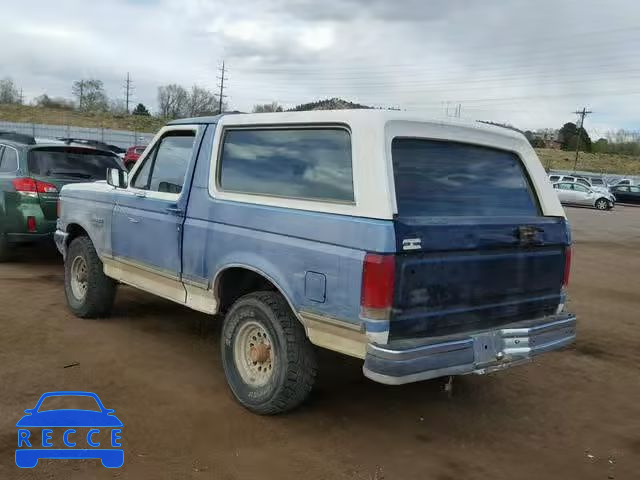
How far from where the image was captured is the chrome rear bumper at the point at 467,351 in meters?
3.31

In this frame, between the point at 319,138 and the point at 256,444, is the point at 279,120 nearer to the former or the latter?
the point at 319,138

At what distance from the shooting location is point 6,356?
492 centimetres

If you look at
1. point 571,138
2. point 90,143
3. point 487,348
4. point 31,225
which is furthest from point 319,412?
point 571,138

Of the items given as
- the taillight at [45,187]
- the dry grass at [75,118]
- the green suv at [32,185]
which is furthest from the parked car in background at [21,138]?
the dry grass at [75,118]

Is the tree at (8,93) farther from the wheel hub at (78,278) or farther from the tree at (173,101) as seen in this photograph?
the wheel hub at (78,278)

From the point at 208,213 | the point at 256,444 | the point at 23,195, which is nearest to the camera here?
→ the point at 256,444

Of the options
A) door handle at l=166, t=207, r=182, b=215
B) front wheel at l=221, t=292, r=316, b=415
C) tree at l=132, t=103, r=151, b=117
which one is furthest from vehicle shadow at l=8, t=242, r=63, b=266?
tree at l=132, t=103, r=151, b=117

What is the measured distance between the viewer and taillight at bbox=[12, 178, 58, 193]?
7.94m

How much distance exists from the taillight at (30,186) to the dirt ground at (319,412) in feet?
6.31

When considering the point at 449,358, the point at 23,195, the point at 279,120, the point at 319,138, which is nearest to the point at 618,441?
the point at 449,358

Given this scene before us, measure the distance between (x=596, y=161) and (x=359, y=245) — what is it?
90.2 meters

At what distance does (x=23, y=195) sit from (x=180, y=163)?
3979 millimetres

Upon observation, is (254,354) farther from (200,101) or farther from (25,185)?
(200,101)

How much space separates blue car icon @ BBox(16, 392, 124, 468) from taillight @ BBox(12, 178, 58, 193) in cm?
447
